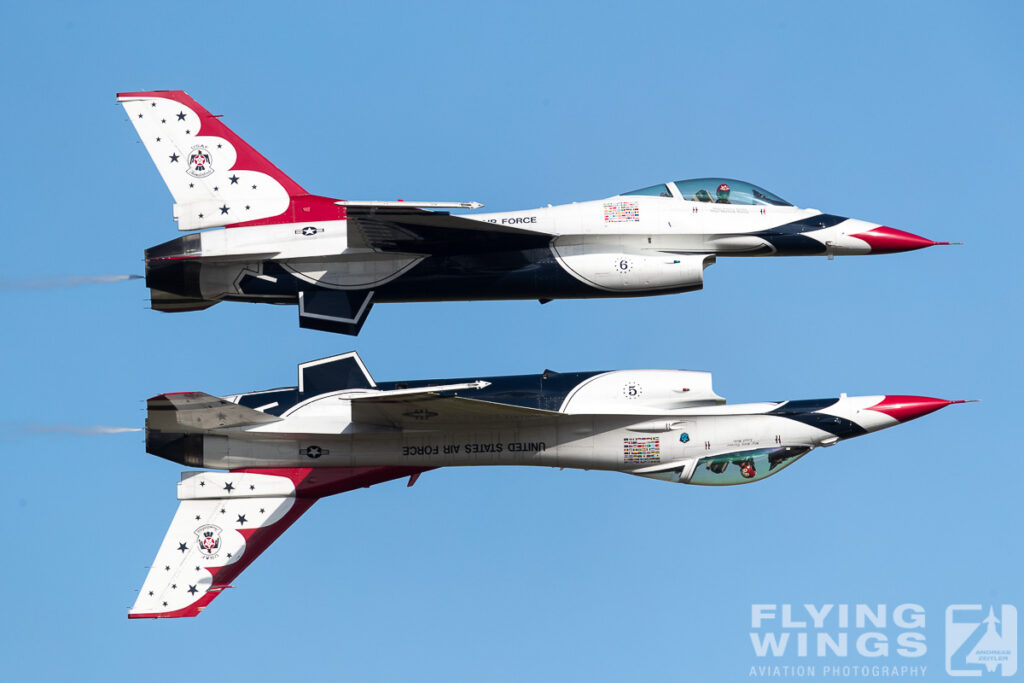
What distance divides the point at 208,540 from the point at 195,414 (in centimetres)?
224

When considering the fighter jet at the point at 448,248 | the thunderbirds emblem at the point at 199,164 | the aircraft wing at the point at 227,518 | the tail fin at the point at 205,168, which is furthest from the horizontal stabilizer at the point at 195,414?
the thunderbirds emblem at the point at 199,164

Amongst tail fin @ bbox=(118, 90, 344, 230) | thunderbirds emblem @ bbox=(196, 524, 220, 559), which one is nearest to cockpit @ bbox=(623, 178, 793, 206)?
tail fin @ bbox=(118, 90, 344, 230)

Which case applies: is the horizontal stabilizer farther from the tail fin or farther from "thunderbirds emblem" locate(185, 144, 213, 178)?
"thunderbirds emblem" locate(185, 144, 213, 178)

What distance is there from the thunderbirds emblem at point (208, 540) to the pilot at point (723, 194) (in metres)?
10.6

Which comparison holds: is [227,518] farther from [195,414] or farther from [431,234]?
[431,234]

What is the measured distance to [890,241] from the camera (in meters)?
32.0

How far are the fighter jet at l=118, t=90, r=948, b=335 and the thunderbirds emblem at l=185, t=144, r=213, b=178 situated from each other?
0.17 metres

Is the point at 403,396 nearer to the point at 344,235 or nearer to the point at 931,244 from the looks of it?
the point at 344,235

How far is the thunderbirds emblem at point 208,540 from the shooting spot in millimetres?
30797

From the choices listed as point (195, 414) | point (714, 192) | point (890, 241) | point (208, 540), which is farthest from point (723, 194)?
point (208, 540)

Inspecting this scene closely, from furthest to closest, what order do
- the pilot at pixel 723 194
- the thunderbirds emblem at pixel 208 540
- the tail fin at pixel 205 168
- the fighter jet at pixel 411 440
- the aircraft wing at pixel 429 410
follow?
the pilot at pixel 723 194 < the tail fin at pixel 205 168 < the thunderbirds emblem at pixel 208 540 < the fighter jet at pixel 411 440 < the aircraft wing at pixel 429 410

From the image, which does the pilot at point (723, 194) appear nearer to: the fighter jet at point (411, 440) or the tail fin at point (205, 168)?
the fighter jet at point (411, 440)

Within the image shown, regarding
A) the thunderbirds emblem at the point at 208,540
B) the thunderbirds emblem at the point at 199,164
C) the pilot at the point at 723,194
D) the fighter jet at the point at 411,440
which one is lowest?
the thunderbirds emblem at the point at 208,540

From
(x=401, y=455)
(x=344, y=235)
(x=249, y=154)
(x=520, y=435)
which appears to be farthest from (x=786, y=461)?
(x=249, y=154)
